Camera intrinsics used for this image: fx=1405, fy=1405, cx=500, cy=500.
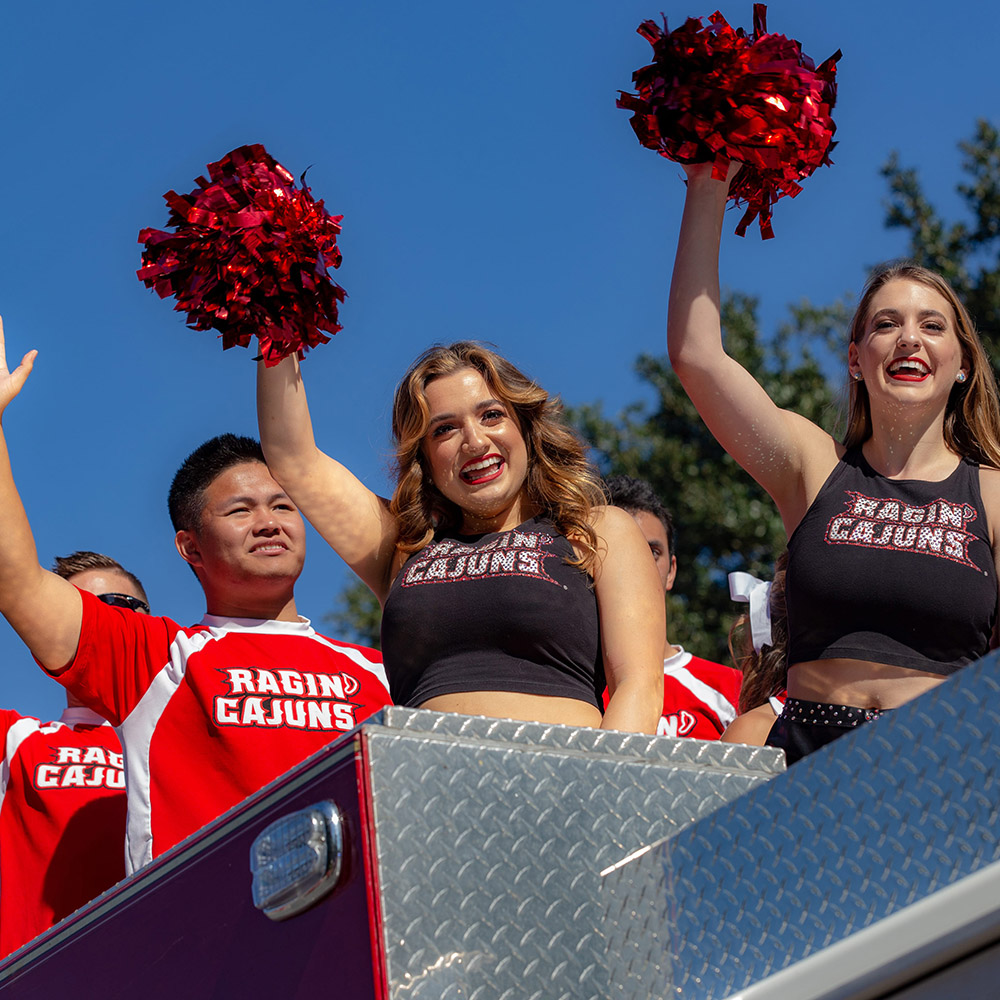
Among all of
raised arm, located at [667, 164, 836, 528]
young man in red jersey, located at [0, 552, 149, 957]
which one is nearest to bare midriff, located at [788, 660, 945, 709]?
raised arm, located at [667, 164, 836, 528]

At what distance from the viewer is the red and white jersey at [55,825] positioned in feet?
13.9

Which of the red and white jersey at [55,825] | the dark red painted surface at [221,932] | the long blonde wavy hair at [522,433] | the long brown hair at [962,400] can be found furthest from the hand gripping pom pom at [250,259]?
the red and white jersey at [55,825]

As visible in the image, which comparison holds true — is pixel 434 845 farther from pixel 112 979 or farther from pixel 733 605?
pixel 733 605

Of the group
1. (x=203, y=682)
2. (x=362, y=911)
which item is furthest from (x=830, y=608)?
(x=203, y=682)

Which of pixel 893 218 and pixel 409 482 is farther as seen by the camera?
pixel 893 218

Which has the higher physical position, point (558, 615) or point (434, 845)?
point (558, 615)

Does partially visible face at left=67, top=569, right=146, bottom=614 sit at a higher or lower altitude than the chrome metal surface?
higher

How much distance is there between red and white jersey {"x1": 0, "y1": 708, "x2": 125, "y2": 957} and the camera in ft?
13.9

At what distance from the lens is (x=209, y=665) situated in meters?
3.86

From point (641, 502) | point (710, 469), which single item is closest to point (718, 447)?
point (710, 469)

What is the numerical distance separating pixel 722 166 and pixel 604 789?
58.0 inches

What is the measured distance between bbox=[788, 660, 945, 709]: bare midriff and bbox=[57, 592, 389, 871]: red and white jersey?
1.51 metres

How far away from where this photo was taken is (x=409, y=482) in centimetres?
334

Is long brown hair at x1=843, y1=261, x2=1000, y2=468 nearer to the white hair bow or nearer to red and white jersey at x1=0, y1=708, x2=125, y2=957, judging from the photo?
the white hair bow
